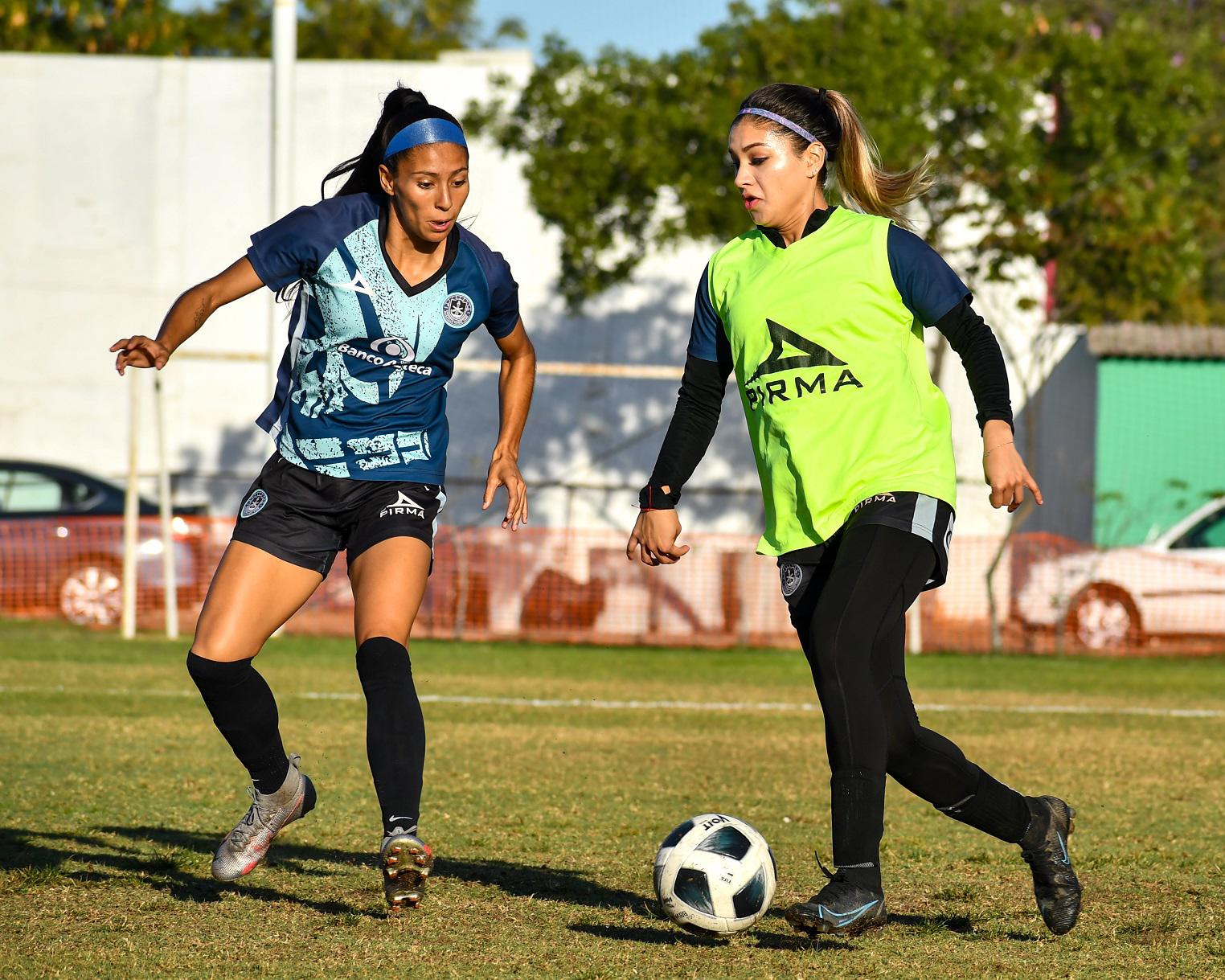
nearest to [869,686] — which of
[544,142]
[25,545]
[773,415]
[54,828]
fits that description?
[773,415]

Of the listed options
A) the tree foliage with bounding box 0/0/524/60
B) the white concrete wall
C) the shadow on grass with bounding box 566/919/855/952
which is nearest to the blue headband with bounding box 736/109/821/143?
the shadow on grass with bounding box 566/919/855/952

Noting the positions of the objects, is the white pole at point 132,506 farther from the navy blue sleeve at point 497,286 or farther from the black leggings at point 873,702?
the black leggings at point 873,702

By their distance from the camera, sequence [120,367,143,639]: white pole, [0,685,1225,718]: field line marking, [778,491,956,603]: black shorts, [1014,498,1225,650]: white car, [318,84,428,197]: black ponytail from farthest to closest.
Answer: [1014,498,1225,650]: white car, [120,367,143,639]: white pole, [0,685,1225,718]: field line marking, [318,84,428,197]: black ponytail, [778,491,956,603]: black shorts

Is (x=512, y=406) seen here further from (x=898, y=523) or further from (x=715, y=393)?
(x=898, y=523)

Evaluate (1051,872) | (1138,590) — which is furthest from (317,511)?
(1138,590)

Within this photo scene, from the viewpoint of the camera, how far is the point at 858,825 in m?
4.13

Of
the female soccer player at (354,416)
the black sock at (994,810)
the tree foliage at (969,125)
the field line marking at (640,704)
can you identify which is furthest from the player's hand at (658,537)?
the tree foliage at (969,125)

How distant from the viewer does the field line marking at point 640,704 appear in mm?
11125

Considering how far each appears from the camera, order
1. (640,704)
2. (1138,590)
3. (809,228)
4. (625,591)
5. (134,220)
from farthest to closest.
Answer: (134,220) < (625,591) < (1138,590) < (640,704) < (809,228)

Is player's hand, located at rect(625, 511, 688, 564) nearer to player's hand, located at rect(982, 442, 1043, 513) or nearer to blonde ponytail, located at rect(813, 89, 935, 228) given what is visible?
player's hand, located at rect(982, 442, 1043, 513)

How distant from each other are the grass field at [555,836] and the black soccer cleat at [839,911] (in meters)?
0.10

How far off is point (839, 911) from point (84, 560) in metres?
14.8

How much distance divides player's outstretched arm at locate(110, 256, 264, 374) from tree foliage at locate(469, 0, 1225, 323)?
15.2 m

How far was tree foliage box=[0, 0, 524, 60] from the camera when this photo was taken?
3378 centimetres
